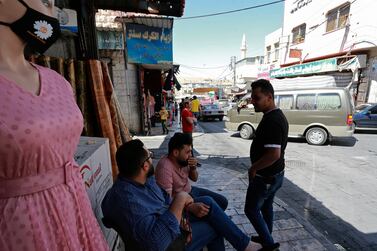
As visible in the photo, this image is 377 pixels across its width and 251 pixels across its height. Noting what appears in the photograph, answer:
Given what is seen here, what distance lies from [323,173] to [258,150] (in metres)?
3.83

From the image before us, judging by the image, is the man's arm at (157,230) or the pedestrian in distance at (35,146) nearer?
the pedestrian in distance at (35,146)

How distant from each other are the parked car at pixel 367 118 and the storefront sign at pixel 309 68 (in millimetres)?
4177

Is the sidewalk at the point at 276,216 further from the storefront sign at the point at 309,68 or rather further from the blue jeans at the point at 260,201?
the storefront sign at the point at 309,68

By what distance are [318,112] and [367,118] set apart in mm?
3635

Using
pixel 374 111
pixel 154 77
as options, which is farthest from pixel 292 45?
pixel 154 77

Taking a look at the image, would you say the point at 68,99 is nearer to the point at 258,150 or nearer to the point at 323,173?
the point at 258,150

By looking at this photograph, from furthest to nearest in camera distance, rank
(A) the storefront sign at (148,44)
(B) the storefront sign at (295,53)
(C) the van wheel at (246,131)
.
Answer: (B) the storefront sign at (295,53), (C) the van wheel at (246,131), (A) the storefront sign at (148,44)

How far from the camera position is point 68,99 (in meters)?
1.12

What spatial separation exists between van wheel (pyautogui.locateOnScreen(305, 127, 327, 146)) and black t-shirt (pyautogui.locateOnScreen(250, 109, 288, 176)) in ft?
22.2

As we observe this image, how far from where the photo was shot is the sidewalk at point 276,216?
8.94 feet

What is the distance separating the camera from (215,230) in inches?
79.9

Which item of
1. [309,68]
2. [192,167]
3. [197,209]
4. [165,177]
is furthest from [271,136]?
[309,68]

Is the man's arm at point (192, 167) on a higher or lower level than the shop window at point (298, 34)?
lower

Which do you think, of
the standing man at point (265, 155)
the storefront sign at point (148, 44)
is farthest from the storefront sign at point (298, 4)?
the standing man at point (265, 155)
